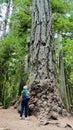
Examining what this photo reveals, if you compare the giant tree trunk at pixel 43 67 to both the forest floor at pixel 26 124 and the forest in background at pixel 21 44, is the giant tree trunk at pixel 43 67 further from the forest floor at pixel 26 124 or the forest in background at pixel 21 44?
the forest in background at pixel 21 44

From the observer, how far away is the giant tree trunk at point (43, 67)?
849cm

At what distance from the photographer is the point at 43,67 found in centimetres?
911

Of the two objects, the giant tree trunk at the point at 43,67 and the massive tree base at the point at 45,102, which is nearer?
the massive tree base at the point at 45,102

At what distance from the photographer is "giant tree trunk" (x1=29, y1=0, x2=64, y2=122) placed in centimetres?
849

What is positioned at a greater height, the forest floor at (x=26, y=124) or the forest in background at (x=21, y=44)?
the forest in background at (x=21, y=44)

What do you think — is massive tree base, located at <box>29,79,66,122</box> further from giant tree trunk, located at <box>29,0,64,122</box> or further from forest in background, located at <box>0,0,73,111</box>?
forest in background, located at <box>0,0,73,111</box>

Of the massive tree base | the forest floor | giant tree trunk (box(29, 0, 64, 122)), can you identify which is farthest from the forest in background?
the forest floor

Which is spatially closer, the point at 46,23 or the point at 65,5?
the point at 46,23

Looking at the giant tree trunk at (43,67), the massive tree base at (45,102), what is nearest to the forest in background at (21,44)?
the giant tree trunk at (43,67)

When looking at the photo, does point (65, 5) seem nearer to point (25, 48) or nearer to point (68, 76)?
point (25, 48)

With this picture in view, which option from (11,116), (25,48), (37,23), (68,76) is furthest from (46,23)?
(68,76)

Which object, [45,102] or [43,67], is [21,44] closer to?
[43,67]

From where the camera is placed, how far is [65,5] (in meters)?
11.7

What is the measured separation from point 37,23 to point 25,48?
2379 mm
